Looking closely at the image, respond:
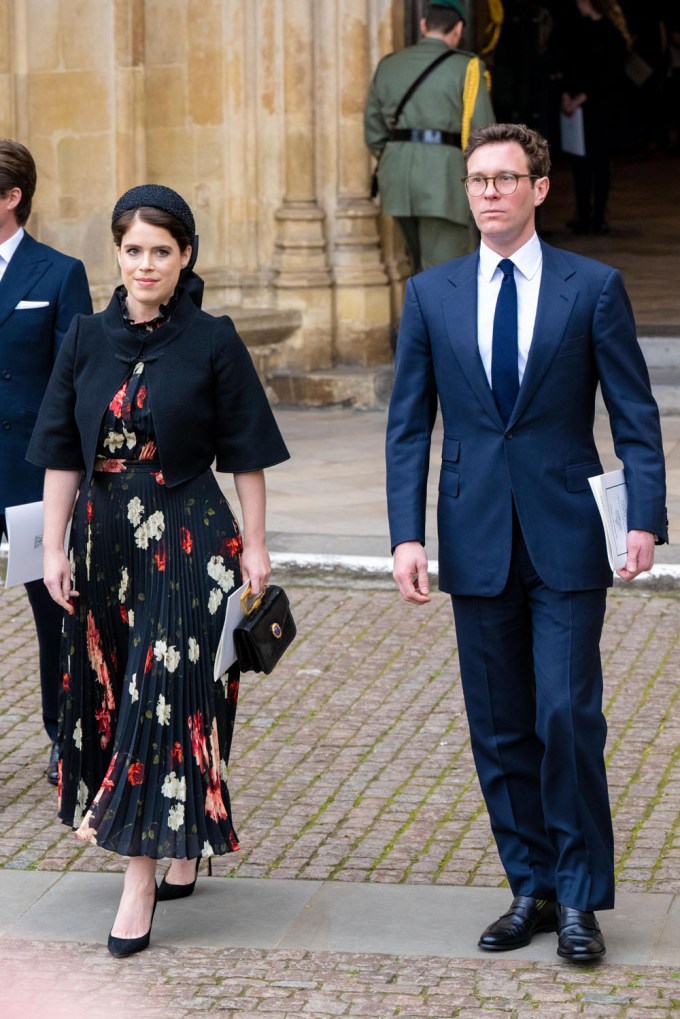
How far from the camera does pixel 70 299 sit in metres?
5.91

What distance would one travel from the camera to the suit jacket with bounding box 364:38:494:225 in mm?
11508

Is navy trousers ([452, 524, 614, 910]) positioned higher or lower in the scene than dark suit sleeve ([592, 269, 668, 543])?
lower

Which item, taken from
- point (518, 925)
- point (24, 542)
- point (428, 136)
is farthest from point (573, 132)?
point (518, 925)

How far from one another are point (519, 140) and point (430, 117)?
7.10m

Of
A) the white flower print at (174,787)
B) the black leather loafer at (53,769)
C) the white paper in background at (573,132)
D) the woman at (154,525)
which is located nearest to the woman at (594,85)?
the white paper in background at (573,132)

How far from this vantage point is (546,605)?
469 centimetres

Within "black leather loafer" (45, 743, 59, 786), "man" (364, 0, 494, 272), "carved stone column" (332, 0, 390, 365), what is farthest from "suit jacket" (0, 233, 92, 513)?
"carved stone column" (332, 0, 390, 365)

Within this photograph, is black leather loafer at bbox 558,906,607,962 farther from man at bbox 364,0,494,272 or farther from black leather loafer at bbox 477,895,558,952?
man at bbox 364,0,494,272

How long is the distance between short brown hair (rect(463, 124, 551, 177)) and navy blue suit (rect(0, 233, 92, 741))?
1.67 m

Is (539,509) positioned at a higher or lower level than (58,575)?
higher

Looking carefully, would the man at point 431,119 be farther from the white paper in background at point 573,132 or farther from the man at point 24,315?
the man at point 24,315

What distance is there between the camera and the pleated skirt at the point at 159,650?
15.7 feet

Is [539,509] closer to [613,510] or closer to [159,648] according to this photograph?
[613,510]

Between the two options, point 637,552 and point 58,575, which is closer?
point 637,552
